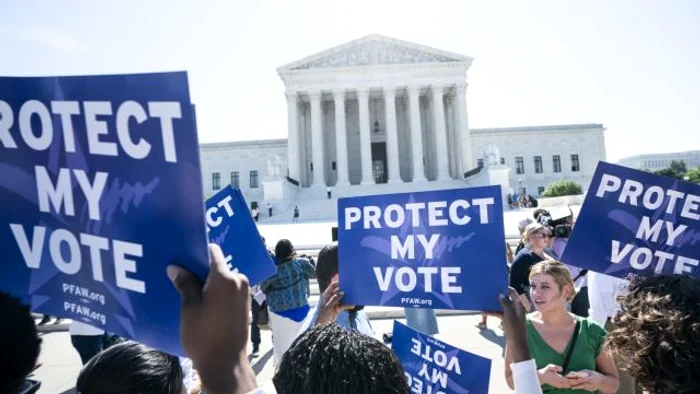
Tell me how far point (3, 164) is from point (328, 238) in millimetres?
17158

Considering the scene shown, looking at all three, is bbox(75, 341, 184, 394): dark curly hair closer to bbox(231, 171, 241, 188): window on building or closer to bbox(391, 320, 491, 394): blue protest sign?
bbox(391, 320, 491, 394): blue protest sign

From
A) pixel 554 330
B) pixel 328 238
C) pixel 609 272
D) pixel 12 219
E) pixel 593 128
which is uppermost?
pixel 593 128

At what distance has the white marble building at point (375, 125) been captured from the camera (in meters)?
38.3

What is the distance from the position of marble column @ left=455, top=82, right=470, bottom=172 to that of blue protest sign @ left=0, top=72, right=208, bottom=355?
4152cm

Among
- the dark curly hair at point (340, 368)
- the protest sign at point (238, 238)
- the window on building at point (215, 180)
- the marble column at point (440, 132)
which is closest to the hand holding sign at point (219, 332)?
the dark curly hair at point (340, 368)

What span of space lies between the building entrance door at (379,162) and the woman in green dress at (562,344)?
44.0 metres

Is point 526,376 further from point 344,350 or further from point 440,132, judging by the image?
point 440,132

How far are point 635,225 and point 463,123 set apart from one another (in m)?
40.7

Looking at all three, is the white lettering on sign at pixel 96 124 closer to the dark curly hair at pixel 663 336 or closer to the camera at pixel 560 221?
the dark curly hair at pixel 663 336

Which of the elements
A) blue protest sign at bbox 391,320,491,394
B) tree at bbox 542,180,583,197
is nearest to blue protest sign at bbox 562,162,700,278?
blue protest sign at bbox 391,320,491,394

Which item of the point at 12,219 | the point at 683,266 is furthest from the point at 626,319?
the point at 12,219

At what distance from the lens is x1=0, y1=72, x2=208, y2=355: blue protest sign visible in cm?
127

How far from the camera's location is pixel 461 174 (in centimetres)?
4253

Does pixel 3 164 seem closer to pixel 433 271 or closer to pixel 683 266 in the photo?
pixel 433 271
